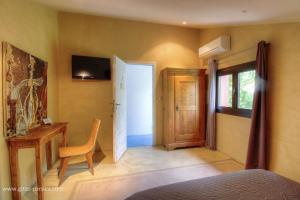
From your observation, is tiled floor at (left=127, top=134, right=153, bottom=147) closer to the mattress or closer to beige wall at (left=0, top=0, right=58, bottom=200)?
beige wall at (left=0, top=0, right=58, bottom=200)

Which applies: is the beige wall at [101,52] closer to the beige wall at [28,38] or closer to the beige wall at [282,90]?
the beige wall at [28,38]

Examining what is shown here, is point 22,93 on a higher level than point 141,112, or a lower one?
higher

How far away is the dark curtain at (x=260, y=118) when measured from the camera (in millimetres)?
2469

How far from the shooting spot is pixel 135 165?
9.96 ft

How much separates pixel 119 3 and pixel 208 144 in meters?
3.27

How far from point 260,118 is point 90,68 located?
315 cm

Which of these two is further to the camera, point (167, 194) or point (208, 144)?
point (208, 144)

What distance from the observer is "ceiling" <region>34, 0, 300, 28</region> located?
1.95 m

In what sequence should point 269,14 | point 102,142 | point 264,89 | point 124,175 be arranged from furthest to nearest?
1. point 102,142
2. point 124,175
3. point 264,89
4. point 269,14

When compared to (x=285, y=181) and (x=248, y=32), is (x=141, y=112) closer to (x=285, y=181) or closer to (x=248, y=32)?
(x=248, y=32)

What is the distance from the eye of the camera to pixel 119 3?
2.81m

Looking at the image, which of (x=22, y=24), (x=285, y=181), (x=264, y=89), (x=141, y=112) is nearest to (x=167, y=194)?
(x=285, y=181)

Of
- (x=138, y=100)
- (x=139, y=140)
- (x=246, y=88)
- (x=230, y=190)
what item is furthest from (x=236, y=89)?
(x=138, y=100)

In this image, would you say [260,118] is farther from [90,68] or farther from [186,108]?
[90,68]
